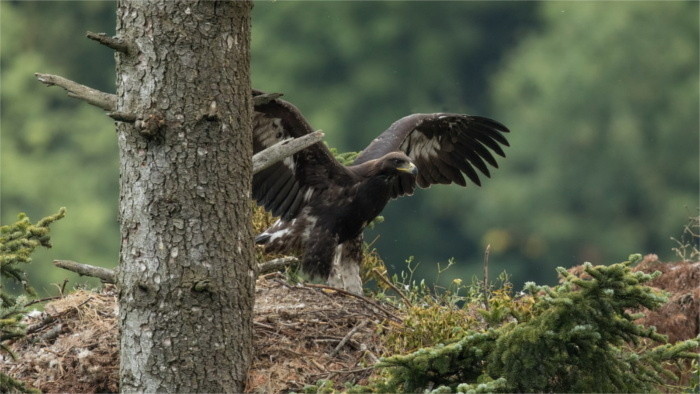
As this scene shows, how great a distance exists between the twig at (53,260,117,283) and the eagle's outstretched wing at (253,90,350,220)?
3.04 metres

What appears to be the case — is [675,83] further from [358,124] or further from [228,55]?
[228,55]

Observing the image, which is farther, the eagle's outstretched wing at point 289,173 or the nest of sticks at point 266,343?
the eagle's outstretched wing at point 289,173

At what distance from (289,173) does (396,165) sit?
2.69ft

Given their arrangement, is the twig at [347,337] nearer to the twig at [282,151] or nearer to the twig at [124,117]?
the twig at [282,151]

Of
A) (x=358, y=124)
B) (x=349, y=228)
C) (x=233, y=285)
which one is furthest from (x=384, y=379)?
(x=358, y=124)

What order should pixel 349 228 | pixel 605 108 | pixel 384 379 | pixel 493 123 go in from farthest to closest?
pixel 605 108 → pixel 493 123 → pixel 349 228 → pixel 384 379

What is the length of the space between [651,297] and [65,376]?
10.3ft

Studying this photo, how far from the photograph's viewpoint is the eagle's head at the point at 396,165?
9.08 meters

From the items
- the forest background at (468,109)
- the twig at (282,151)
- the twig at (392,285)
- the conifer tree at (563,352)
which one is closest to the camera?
the conifer tree at (563,352)

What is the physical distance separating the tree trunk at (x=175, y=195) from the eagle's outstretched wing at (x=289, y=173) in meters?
3.00

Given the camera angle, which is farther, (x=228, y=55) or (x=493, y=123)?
(x=493, y=123)

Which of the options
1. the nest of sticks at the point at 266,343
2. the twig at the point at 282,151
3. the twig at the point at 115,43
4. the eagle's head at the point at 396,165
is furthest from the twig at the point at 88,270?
the eagle's head at the point at 396,165

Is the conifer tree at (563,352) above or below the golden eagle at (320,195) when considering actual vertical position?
below

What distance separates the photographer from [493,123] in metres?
10.2
